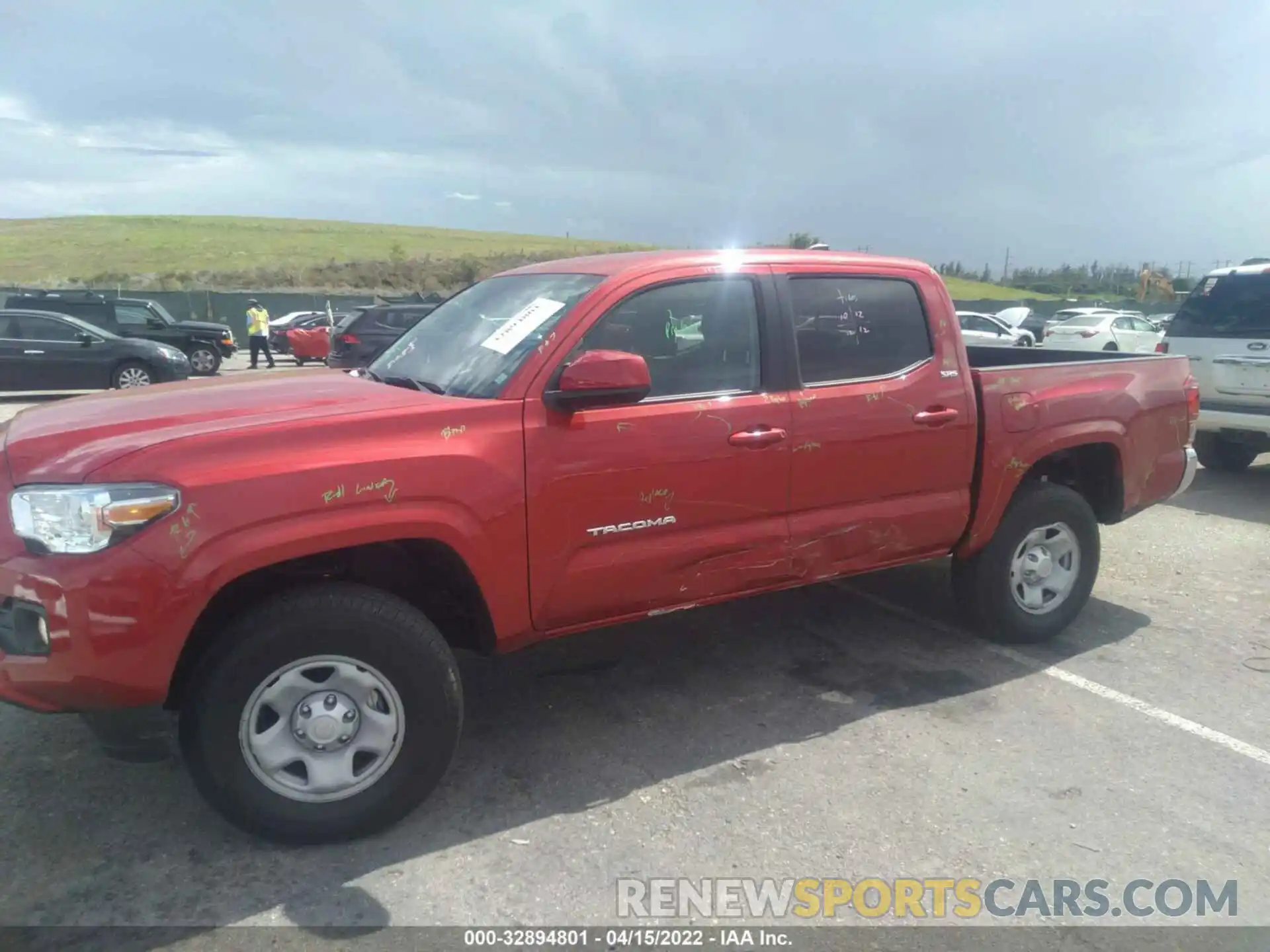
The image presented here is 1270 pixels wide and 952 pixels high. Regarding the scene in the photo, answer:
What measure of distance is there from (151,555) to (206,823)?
1093mm

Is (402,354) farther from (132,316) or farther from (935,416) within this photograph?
(132,316)

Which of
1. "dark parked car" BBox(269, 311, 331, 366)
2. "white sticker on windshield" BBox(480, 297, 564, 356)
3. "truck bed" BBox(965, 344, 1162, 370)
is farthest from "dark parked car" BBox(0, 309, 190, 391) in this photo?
"white sticker on windshield" BBox(480, 297, 564, 356)

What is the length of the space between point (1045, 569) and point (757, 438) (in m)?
2.05

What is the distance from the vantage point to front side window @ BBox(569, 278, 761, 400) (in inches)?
145

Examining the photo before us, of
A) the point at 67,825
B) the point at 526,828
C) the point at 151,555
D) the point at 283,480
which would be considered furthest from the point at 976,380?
the point at 67,825

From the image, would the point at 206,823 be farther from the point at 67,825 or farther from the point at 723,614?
the point at 723,614

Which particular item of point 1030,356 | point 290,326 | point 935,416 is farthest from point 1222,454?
point 290,326

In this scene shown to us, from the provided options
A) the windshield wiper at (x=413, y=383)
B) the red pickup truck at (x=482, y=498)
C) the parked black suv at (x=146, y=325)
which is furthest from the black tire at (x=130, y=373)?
the windshield wiper at (x=413, y=383)

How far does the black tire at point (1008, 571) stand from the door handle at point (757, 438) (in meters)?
1.52

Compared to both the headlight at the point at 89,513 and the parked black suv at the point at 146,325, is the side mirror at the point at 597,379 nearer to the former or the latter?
the headlight at the point at 89,513

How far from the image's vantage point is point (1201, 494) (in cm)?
858

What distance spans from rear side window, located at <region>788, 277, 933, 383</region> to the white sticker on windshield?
1047 millimetres

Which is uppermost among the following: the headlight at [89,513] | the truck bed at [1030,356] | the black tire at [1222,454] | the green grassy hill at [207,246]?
the green grassy hill at [207,246]

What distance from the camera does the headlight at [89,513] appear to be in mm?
2717
